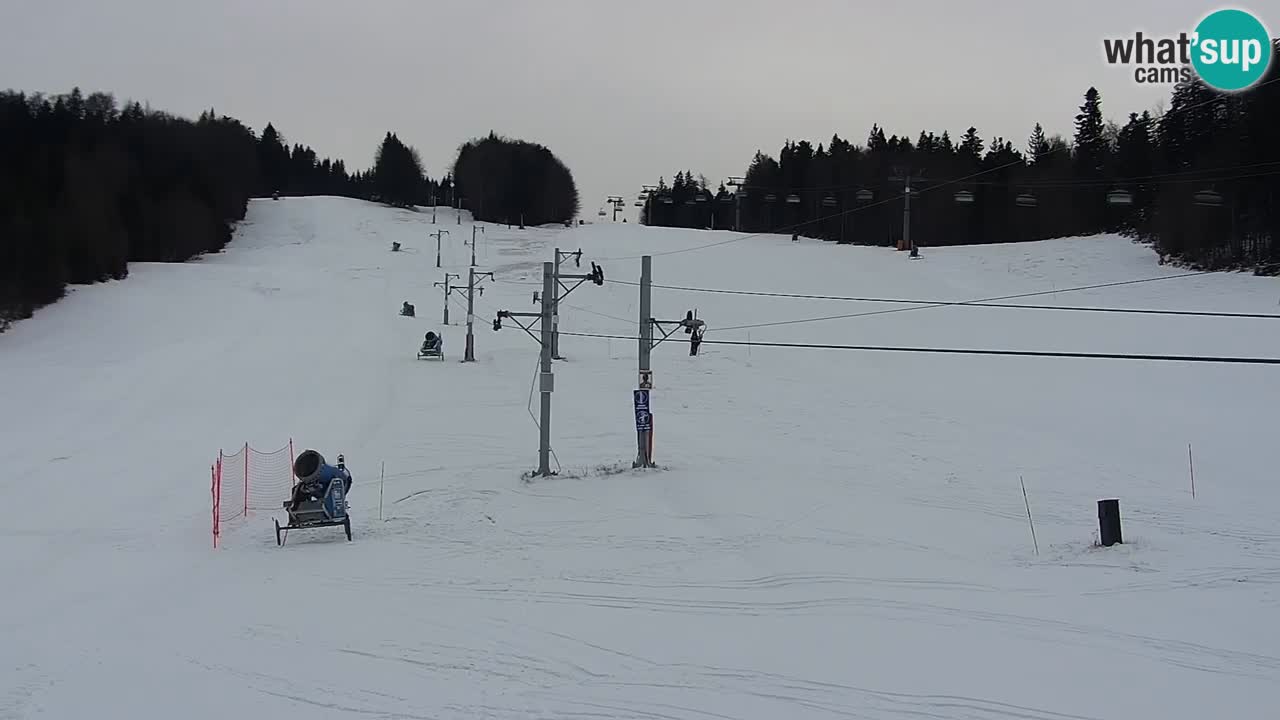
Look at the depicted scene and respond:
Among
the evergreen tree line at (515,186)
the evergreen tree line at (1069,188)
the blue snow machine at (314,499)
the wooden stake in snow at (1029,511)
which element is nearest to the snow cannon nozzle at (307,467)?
the blue snow machine at (314,499)

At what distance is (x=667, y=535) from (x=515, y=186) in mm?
105308

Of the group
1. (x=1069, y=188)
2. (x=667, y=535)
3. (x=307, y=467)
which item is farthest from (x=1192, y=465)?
(x=1069, y=188)

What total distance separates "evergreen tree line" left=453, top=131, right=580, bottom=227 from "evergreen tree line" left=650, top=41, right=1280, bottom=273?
79.8 ft

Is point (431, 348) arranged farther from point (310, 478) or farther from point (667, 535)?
point (667, 535)

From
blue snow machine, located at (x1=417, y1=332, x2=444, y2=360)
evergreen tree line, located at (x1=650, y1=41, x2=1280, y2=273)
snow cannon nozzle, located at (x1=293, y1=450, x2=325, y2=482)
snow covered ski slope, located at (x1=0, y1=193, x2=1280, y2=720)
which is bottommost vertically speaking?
snow covered ski slope, located at (x1=0, y1=193, x2=1280, y2=720)

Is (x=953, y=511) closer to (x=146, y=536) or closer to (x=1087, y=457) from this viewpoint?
(x=1087, y=457)

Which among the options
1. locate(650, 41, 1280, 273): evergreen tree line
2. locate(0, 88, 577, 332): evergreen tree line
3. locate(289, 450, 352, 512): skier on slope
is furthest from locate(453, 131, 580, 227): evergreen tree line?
locate(289, 450, 352, 512): skier on slope

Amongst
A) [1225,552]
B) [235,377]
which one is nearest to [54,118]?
[235,377]

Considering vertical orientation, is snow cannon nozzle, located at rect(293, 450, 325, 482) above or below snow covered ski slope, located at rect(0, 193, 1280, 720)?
above

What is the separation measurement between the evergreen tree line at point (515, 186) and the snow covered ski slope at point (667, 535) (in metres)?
73.8

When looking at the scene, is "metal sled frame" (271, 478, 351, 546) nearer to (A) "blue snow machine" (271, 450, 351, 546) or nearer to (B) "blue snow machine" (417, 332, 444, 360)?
(A) "blue snow machine" (271, 450, 351, 546)

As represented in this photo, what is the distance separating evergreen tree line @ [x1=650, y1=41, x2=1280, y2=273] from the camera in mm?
48281

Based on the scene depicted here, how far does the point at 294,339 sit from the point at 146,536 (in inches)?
1264

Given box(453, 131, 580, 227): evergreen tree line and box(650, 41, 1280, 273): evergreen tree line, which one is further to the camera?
box(453, 131, 580, 227): evergreen tree line
